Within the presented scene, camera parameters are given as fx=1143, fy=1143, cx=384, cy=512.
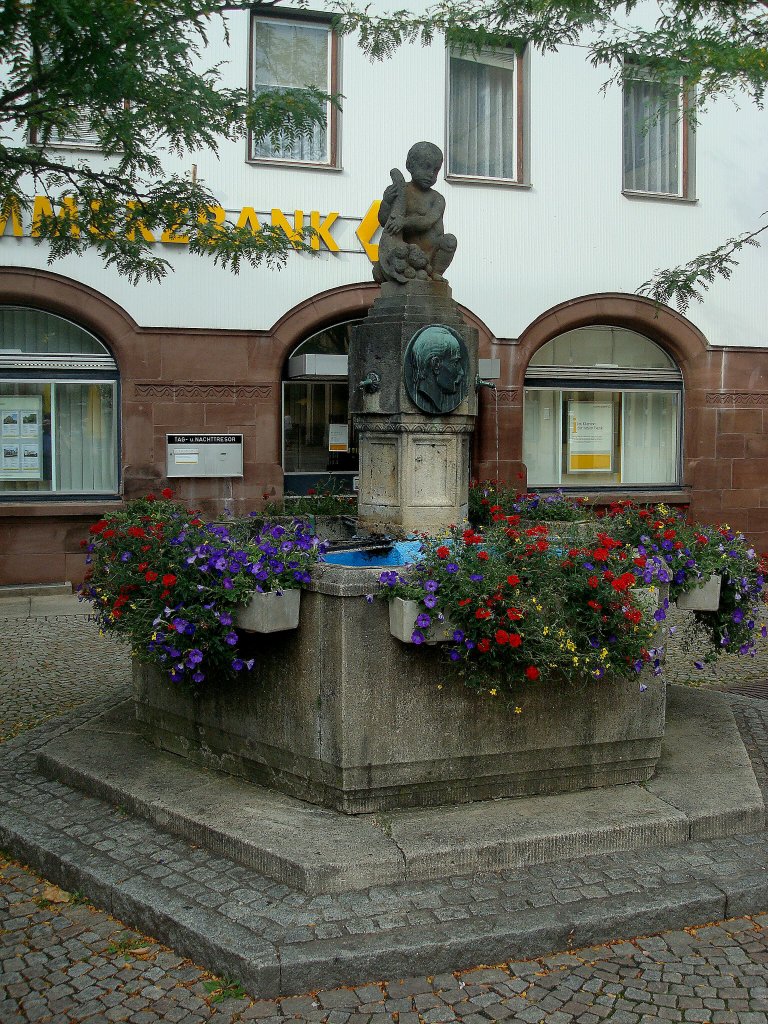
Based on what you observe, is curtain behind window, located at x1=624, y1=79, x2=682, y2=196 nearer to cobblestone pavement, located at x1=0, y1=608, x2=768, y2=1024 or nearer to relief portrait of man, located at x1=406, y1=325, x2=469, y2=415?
relief portrait of man, located at x1=406, y1=325, x2=469, y2=415

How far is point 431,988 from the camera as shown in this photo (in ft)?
12.9

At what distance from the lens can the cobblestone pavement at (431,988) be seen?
3771mm

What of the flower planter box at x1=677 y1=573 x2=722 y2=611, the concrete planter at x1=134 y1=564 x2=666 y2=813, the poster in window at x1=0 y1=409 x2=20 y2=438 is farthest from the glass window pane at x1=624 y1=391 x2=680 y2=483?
the concrete planter at x1=134 y1=564 x2=666 y2=813

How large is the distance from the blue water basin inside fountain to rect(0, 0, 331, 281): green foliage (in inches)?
99.2

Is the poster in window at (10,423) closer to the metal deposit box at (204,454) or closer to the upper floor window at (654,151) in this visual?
the metal deposit box at (204,454)

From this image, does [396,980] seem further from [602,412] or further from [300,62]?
[602,412]

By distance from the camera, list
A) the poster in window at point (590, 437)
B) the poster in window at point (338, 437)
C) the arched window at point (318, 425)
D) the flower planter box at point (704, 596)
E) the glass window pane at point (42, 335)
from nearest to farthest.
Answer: the flower planter box at point (704, 596) → the glass window pane at point (42, 335) → the arched window at point (318, 425) → the poster in window at point (338, 437) → the poster in window at point (590, 437)

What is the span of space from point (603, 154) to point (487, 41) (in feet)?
21.4

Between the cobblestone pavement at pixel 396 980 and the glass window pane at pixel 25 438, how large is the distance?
8.77 metres

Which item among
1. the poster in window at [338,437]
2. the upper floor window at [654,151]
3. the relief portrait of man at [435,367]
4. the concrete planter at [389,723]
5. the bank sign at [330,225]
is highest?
the upper floor window at [654,151]

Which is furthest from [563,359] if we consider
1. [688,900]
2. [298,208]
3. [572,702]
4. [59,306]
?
[688,900]

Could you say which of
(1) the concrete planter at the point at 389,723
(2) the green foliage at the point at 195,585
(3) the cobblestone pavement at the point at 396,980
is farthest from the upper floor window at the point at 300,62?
(3) the cobblestone pavement at the point at 396,980

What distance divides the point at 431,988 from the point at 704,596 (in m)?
2.68

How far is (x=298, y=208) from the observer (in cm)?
1341
